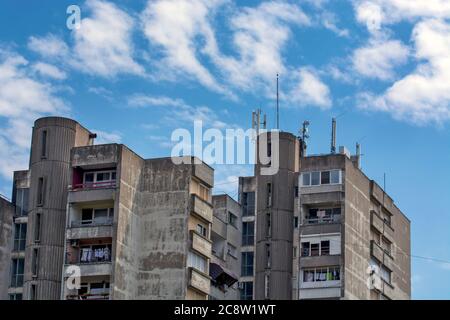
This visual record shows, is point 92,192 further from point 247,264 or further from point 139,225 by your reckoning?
point 247,264

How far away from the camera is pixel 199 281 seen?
81.9 m

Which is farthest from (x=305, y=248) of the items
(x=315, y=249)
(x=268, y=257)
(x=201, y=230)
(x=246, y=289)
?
(x=246, y=289)

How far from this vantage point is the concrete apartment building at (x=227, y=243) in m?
89.3

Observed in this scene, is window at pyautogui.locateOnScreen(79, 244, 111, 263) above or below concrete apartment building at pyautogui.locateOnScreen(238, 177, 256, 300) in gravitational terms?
below

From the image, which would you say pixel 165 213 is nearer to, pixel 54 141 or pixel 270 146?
pixel 54 141

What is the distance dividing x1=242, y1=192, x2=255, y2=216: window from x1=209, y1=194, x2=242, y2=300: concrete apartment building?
81 cm

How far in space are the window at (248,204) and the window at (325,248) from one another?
1340 cm

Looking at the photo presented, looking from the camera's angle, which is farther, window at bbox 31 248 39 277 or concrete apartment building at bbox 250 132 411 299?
concrete apartment building at bbox 250 132 411 299

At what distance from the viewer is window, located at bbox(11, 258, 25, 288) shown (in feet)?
297

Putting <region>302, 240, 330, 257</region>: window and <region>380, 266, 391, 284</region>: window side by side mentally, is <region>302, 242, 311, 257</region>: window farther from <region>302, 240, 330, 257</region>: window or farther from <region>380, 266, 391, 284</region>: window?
<region>380, 266, 391, 284</region>: window

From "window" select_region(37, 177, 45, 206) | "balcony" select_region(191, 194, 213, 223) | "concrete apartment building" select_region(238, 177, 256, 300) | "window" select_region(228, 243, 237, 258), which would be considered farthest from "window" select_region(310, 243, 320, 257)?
"window" select_region(37, 177, 45, 206)

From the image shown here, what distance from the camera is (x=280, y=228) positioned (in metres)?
93.2
